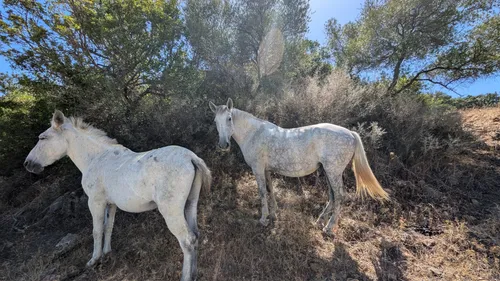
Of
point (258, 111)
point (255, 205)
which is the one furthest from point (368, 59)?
point (255, 205)

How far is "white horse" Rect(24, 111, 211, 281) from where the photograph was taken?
8.76 feet

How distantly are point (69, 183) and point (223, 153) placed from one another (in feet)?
11.4

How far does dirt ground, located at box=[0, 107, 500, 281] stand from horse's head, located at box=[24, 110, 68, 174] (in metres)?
1.35

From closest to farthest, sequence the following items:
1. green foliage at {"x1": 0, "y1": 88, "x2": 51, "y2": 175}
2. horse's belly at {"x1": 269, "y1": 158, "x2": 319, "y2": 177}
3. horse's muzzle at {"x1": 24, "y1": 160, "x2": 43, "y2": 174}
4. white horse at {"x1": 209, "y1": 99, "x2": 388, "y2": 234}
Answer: horse's muzzle at {"x1": 24, "y1": 160, "x2": 43, "y2": 174}
white horse at {"x1": 209, "y1": 99, "x2": 388, "y2": 234}
horse's belly at {"x1": 269, "y1": 158, "x2": 319, "y2": 177}
green foliage at {"x1": 0, "y1": 88, "x2": 51, "y2": 175}

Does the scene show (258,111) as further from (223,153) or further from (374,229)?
(374,229)

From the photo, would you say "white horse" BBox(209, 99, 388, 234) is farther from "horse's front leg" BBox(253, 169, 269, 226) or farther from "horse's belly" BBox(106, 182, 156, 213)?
"horse's belly" BBox(106, 182, 156, 213)

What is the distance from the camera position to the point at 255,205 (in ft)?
15.0

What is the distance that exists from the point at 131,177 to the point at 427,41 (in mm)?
9441

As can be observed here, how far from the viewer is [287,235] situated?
361cm

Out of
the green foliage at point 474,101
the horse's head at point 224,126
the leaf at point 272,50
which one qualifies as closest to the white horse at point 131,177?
the horse's head at point 224,126

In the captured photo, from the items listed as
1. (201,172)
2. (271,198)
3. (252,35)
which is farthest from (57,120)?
(252,35)

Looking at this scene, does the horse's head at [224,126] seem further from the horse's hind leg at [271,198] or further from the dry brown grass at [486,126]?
the dry brown grass at [486,126]

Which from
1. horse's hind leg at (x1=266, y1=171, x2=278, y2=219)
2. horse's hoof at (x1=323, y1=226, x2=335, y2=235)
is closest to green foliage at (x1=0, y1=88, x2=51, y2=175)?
horse's hind leg at (x1=266, y1=171, x2=278, y2=219)

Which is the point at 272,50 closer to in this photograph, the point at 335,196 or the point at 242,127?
the point at 242,127
